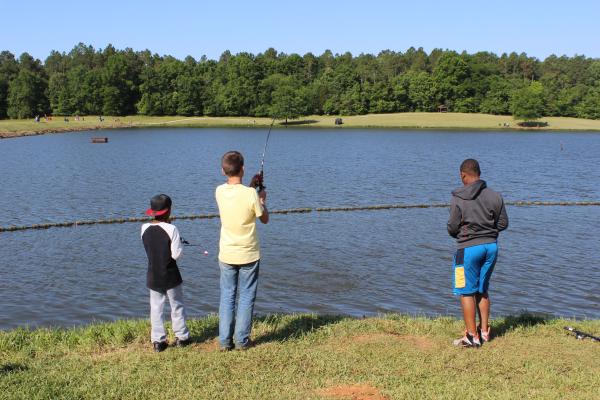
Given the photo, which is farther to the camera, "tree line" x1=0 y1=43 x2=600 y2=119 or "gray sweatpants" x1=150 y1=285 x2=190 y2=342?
"tree line" x1=0 y1=43 x2=600 y2=119

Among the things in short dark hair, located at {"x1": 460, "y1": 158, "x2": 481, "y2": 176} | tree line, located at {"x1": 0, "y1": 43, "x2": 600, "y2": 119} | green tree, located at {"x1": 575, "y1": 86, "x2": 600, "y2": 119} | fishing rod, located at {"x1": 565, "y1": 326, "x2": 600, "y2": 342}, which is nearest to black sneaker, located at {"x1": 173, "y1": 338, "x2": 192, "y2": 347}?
short dark hair, located at {"x1": 460, "y1": 158, "x2": 481, "y2": 176}

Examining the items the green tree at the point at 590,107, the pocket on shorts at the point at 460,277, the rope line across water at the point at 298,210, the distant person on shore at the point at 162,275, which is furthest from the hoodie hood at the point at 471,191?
the green tree at the point at 590,107

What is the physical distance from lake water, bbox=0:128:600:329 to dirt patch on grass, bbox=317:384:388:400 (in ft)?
19.3

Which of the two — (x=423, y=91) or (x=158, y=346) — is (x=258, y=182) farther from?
(x=423, y=91)

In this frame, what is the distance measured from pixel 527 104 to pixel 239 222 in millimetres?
116896

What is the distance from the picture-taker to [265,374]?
6262mm

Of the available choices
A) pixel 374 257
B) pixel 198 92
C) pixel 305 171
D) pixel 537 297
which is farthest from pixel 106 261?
pixel 198 92

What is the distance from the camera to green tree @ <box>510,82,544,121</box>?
11312cm

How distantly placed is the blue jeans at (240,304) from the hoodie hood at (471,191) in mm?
2659

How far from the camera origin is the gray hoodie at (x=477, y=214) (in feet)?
24.0

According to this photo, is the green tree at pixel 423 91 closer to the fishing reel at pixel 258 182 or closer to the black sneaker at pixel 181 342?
the fishing reel at pixel 258 182

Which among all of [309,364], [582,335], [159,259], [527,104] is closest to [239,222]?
[159,259]

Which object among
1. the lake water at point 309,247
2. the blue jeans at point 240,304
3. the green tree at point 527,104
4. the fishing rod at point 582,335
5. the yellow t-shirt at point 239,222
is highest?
the green tree at point 527,104

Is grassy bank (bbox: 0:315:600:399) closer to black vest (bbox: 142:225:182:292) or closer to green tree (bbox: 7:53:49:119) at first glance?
black vest (bbox: 142:225:182:292)
